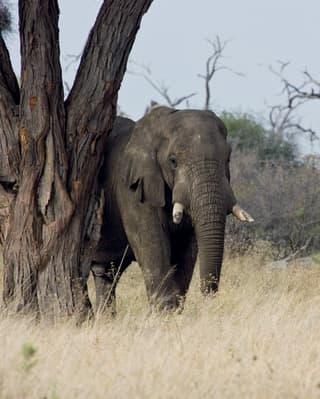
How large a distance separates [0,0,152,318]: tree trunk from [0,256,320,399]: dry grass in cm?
69

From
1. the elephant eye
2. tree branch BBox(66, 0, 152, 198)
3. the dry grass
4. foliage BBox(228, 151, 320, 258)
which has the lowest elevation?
foliage BBox(228, 151, 320, 258)

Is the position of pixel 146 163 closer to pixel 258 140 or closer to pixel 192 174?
pixel 192 174

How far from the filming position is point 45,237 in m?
9.73

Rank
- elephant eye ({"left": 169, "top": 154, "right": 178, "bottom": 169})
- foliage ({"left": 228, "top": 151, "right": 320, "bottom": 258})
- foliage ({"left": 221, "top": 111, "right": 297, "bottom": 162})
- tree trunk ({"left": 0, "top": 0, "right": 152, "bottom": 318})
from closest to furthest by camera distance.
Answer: tree trunk ({"left": 0, "top": 0, "right": 152, "bottom": 318}), elephant eye ({"left": 169, "top": 154, "right": 178, "bottom": 169}), foliage ({"left": 228, "top": 151, "right": 320, "bottom": 258}), foliage ({"left": 221, "top": 111, "right": 297, "bottom": 162})

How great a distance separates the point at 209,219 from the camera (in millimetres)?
9695

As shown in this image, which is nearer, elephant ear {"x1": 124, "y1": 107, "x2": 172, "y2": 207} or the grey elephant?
the grey elephant

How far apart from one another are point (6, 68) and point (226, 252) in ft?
21.4

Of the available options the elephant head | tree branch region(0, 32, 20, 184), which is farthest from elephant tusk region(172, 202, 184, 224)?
tree branch region(0, 32, 20, 184)

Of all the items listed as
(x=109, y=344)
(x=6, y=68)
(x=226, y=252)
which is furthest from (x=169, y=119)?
(x=226, y=252)

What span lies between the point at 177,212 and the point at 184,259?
0.94m

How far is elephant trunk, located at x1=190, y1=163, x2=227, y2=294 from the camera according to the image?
31.8ft

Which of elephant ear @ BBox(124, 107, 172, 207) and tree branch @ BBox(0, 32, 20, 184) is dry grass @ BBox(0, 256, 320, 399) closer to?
elephant ear @ BBox(124, 107, 172, 207)

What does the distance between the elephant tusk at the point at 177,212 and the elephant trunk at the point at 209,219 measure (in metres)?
0.09

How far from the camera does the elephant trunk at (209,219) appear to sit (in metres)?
9.69
